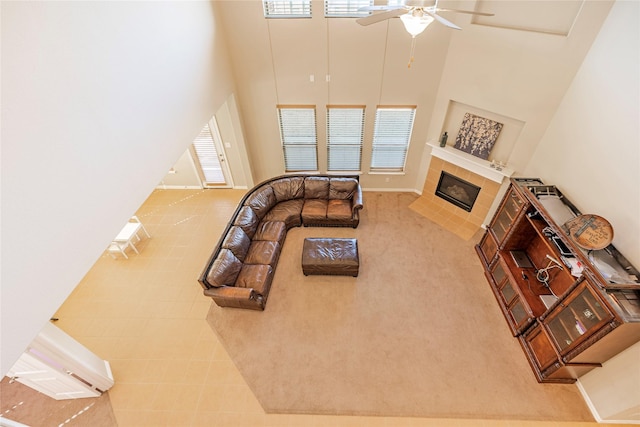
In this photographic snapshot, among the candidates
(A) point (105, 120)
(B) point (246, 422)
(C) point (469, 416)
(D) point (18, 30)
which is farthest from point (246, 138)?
(C) point (469, 416)

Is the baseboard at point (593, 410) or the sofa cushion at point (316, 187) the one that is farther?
the sofa cushion at point (316, 187)

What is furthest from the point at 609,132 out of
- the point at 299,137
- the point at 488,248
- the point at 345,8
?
the point at 299,137

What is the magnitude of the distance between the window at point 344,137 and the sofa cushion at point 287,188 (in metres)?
1.20

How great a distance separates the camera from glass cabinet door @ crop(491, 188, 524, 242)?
199 inches

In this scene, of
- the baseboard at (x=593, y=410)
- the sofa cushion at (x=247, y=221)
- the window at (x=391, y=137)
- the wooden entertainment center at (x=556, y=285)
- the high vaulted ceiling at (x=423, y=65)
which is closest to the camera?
the wooden entertainment center at (x=556, y=285)

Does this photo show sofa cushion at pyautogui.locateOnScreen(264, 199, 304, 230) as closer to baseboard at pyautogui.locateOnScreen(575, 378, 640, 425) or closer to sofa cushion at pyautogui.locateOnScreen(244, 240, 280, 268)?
sofa cushion at pyautogui.locateOnScreen(244, 240, 280, 268)

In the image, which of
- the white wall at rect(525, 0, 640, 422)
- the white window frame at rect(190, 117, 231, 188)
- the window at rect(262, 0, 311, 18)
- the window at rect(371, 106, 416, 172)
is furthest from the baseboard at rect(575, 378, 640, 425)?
the white window frame at rect(190, 117, 231, 188)

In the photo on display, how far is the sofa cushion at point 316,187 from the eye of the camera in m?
7.09

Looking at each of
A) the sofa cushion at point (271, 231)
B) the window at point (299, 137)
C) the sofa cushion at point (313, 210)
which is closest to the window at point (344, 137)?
the window at point (299, 137)

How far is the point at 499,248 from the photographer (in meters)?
5.43

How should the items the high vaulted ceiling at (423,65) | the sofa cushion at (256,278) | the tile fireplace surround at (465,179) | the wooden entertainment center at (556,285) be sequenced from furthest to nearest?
the tile fireplace surround at (465,179) < the sofa cushion at (256,278) < the high vaulted ceiling at (423,65) < the wooden entertainment center at (556,285)

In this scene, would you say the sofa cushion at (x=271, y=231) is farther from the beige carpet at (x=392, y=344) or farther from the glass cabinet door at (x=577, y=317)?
the glass cabinet door at (x=577, y=317)

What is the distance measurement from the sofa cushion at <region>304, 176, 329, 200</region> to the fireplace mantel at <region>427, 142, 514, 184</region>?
2606 mm

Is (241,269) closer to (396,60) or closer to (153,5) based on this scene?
(153,5)
